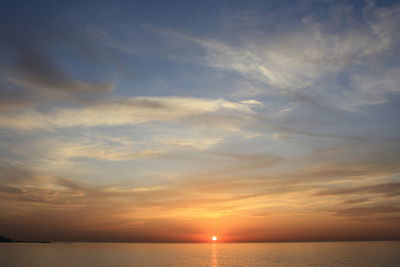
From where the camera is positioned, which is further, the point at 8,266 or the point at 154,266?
the point at 154,266

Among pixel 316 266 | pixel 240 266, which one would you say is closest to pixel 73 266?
pixel 240 266

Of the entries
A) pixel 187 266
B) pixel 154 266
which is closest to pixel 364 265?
pixel 187 266

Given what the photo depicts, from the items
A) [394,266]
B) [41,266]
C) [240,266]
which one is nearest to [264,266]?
[240,266]

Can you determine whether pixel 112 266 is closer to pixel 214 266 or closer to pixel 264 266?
pixel 214 266

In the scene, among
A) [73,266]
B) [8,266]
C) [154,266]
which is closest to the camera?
[8,266]

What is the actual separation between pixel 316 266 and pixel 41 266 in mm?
101099

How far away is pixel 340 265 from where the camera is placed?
420 ft

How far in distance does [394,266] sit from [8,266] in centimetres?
13527

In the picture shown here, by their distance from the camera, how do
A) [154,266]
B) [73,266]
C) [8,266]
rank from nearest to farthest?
[8,266] → [73,266] → [154,266]

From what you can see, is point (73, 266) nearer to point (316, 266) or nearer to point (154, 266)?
point (154, 266)

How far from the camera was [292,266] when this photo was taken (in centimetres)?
12631

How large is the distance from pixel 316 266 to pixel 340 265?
11.2 meters

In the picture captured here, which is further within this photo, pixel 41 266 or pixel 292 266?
pixel 292 266

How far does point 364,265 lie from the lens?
125500 millimetres
